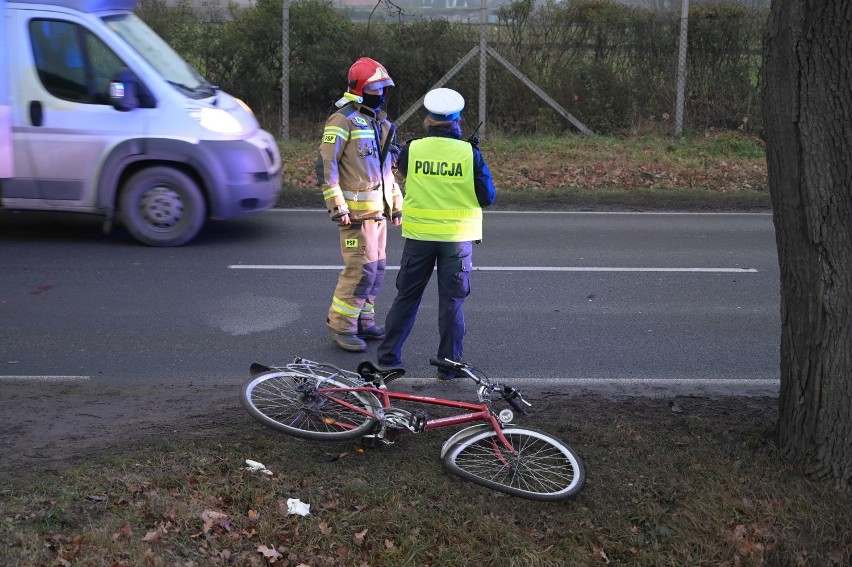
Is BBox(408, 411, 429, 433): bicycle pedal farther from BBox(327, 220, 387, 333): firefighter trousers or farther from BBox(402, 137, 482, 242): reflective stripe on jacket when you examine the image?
BBox(327, 220, 387, 333): firefighter trousers

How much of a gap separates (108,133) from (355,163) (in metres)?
4.40

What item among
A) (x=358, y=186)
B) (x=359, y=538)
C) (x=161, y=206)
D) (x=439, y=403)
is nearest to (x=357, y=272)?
(x=358, y=186)

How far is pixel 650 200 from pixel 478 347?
721cm

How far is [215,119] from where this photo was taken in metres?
10.6

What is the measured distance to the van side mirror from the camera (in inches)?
405

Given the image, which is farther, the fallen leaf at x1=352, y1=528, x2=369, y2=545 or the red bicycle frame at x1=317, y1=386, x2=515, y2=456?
the red bicycle frame at x1=317, y1=386, x2=515, y2=456

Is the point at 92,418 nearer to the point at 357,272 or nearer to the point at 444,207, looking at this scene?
the point at 357,272

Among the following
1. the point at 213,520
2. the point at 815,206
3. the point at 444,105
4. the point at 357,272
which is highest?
the point at 444,105

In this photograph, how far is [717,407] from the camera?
19.6 ft

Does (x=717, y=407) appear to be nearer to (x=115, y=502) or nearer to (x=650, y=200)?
(x=115, y=502)

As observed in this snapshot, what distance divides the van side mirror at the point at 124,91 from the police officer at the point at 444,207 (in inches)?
202

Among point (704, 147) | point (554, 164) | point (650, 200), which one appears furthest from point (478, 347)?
point (704, 147)

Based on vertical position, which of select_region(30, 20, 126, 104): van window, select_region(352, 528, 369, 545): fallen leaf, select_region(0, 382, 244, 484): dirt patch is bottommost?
select_region(352, 528, 369, 545): fallen leaf

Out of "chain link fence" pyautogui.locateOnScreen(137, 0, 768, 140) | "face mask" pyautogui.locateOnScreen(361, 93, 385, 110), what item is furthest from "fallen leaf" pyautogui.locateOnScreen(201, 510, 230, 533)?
"chain link fence" pyautogui.locateOnScreen(137, 0, 768, 140)
